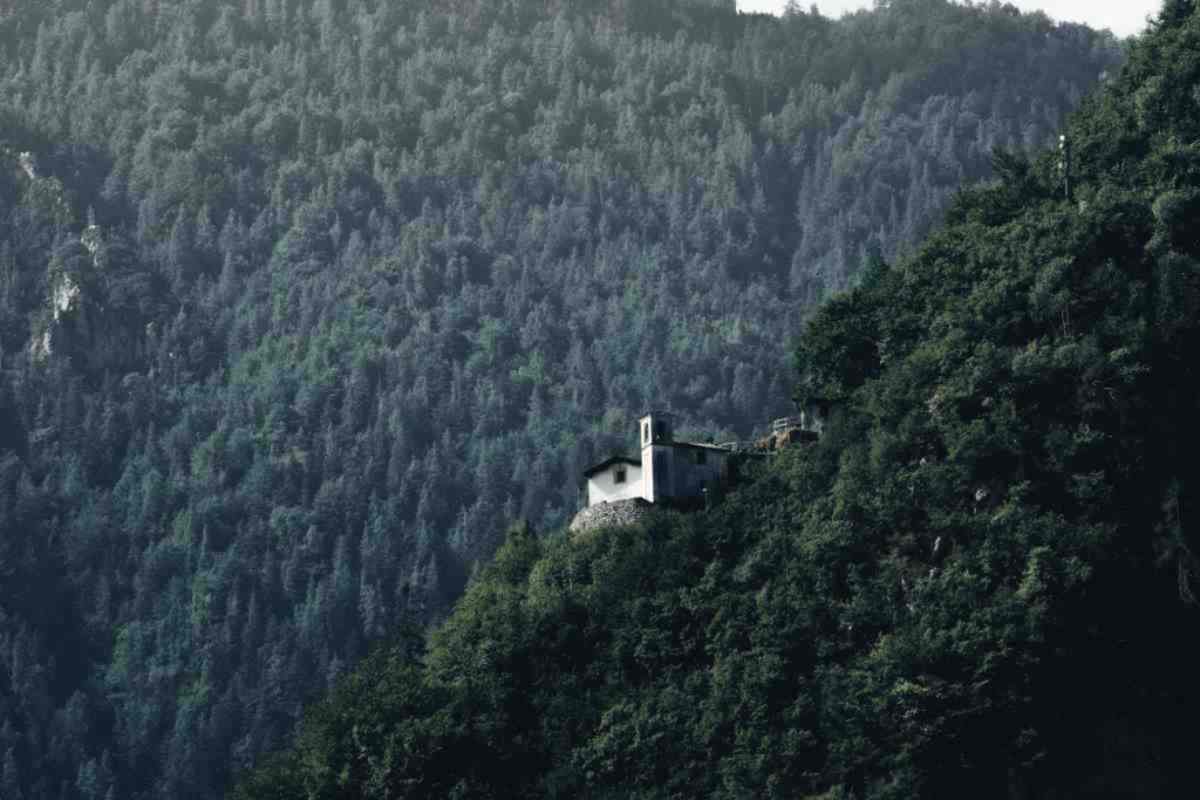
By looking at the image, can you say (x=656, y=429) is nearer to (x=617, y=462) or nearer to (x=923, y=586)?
(x=617, y=462)

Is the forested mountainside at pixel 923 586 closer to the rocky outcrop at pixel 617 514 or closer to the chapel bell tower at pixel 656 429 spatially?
the rocky outcrop at pixel 617 514

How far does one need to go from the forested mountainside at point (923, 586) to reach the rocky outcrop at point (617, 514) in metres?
0.89

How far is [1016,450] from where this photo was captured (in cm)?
9269

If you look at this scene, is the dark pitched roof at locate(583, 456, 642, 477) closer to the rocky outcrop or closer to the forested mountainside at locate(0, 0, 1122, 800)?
the rocky outcrop

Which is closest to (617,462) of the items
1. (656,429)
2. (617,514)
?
(617,514)

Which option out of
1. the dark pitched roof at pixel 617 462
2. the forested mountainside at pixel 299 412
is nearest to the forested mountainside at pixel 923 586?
the dark pitched roof at pixel 617 462

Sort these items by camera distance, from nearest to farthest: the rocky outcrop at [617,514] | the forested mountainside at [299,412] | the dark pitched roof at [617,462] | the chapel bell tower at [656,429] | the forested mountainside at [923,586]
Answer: the forested mountainside at [923,586] → the chapel bell tower at [656,429] → the rocky outcrop at [617,514] → the dark pitched roof at [617,462] → the forested mountainside at [299,412]

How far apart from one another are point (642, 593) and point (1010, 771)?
16956 millimetres

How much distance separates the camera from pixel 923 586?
297ft

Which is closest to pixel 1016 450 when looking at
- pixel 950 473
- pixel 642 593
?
pixel 950 473

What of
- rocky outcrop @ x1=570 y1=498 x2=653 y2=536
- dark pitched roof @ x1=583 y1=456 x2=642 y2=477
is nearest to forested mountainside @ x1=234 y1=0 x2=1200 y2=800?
rocky outcrop @ x1=570 y1=498 x2=653 y2=536

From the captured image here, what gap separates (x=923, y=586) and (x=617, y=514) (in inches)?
602

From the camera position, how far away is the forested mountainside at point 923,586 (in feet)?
290

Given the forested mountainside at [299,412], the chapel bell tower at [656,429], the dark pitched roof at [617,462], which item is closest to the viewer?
the chapel bell tower at [656,429]
